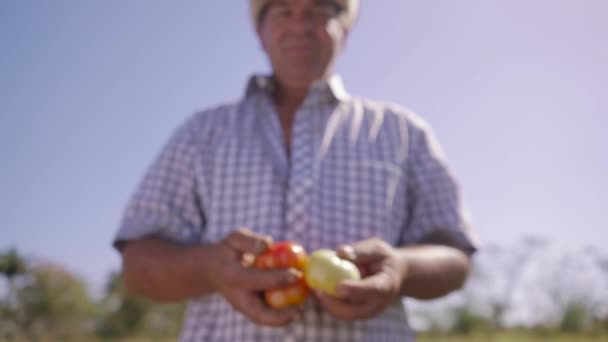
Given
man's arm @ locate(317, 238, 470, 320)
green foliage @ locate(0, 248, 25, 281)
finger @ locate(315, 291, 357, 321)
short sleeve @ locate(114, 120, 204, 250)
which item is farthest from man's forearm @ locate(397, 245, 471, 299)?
green foliage @ locate(0, 248, 25, 281)

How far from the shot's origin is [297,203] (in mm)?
2012

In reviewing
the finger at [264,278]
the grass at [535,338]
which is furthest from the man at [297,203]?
the grass at [535,338]

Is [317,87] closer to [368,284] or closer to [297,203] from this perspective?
[297,203]

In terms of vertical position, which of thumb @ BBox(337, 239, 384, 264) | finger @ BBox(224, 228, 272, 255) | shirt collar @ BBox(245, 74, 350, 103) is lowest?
thumb @ BBox(337, 239, 384, 264)

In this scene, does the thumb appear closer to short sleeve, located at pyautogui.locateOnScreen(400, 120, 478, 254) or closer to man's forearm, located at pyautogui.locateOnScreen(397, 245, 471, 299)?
man's forearm, located at pyautogui.locateOnScreen(397, 245, 471, 299)

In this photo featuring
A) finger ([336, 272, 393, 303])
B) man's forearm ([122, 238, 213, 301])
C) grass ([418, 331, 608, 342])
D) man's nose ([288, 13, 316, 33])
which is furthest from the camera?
grass ([418, 331, 608, 342])

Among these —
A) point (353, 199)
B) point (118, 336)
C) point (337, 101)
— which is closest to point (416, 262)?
point (353, 199)

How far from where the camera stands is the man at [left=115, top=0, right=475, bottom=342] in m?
1.82

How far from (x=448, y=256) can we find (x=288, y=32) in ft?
3.42

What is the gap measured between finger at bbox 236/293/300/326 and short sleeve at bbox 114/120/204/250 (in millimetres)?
460

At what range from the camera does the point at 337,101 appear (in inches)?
91.5

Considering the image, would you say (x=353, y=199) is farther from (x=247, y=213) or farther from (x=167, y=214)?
(x=167, y=214)

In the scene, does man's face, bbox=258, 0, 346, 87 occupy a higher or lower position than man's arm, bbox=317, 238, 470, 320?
higher

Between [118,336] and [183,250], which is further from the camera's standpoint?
[118,336]
